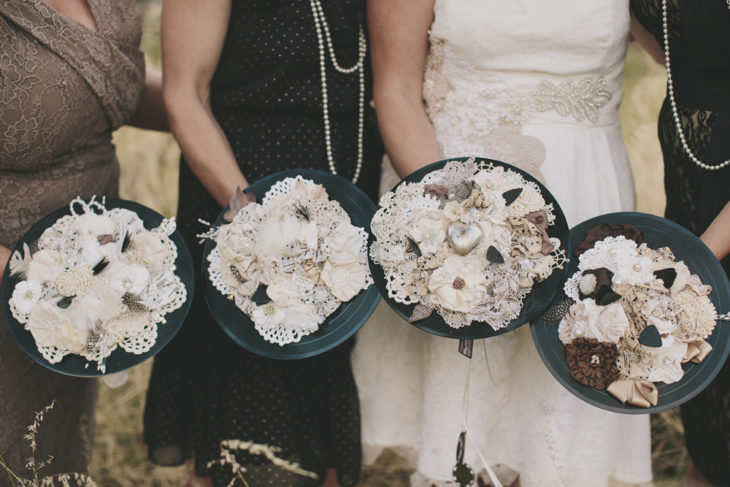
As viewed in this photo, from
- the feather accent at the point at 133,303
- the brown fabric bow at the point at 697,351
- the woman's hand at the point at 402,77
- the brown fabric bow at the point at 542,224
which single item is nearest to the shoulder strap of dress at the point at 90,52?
the feather accent at the point at 133,303

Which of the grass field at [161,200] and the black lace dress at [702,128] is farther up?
the black lace dress at [702,128]

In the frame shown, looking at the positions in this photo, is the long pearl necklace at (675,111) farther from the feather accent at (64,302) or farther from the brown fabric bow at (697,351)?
the feather accent at (64,302)

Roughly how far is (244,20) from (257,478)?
5.01ft

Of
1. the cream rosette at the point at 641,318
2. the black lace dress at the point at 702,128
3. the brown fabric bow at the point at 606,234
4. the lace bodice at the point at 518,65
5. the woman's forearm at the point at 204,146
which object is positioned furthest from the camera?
the woman's forearm at the point at 204,146

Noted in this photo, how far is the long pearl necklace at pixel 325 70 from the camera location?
189cm

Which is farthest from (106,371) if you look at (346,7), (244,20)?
(346,7)

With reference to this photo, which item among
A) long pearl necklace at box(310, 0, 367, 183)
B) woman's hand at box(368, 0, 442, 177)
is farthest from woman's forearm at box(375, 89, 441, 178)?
long pearl necklace at box(310, 0, 367, 183)

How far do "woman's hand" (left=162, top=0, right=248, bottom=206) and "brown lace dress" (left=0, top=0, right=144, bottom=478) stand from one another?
189 mm

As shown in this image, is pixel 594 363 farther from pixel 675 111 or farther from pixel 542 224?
pixel 675 111

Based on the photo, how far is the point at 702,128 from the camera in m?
1.74

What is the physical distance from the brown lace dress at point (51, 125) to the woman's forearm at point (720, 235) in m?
1.79

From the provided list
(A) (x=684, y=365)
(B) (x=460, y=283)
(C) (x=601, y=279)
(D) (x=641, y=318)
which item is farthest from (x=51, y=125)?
(A) (x=684, y=365)

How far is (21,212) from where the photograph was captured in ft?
6.09

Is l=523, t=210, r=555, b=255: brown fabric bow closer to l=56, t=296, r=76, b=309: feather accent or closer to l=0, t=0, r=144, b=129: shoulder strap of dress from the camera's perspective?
l=56, t=296, r=76, b=309: feather accent
